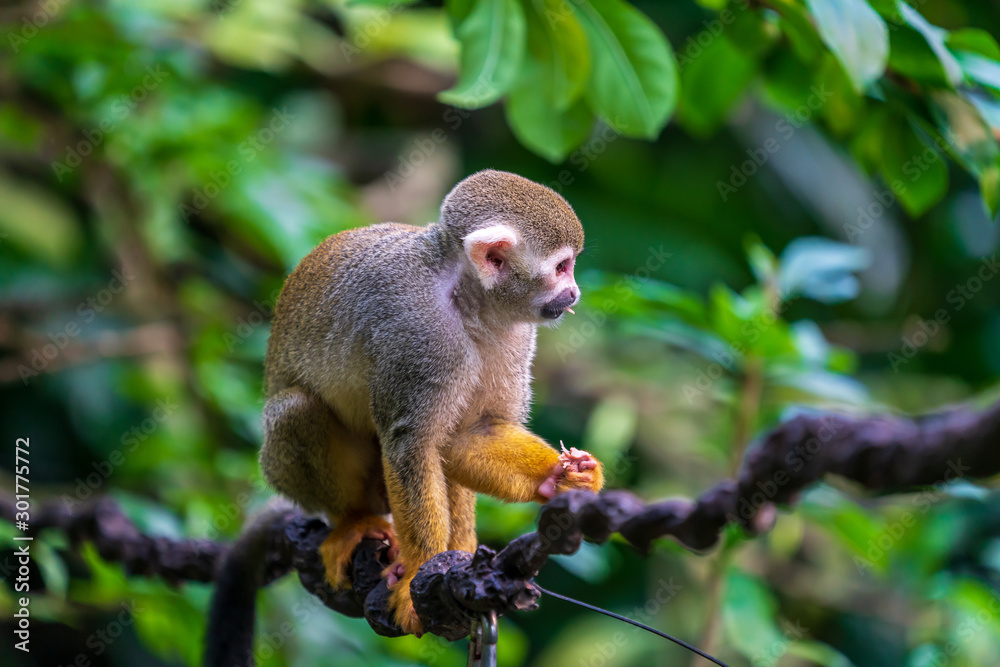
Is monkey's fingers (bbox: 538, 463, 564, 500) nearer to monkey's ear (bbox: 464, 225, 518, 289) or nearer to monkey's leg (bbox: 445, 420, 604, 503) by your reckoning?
monkey's leg (bbox: 445, 420, 604, 503)

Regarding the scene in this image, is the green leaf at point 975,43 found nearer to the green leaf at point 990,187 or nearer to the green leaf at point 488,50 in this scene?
the green leaf at point 990,187

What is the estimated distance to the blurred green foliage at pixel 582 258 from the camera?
2016 mm

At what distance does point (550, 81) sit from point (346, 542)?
1.17 m

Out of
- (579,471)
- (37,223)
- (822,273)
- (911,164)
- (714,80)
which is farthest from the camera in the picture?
(37,223)

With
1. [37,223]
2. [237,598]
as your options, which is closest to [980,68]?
[237,598]

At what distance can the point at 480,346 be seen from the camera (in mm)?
1876

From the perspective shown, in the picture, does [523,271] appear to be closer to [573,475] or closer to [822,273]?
[573,475]

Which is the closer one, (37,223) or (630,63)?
(630,63)

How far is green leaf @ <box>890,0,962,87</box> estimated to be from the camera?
1.65 m

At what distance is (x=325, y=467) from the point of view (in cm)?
195

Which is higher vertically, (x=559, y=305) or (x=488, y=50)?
(x=488, y=50)

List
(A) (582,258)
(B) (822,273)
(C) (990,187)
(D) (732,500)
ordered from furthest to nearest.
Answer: (B) (822,273) < (A) (582,258) < (C) (990,187) < (D) (732,500)

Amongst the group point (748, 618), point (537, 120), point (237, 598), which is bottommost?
point (748, 618)

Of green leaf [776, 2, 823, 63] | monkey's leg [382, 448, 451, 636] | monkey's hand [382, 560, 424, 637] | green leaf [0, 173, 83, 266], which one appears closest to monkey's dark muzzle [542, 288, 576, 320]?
monkey's leg [382, 448, 451, 636]
